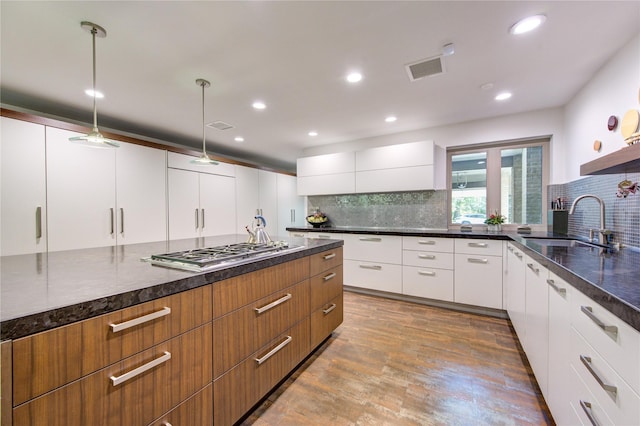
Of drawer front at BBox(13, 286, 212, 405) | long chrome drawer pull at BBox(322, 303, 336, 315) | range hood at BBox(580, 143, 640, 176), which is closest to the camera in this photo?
drawer front at BBox(13, 286, 212, 405)

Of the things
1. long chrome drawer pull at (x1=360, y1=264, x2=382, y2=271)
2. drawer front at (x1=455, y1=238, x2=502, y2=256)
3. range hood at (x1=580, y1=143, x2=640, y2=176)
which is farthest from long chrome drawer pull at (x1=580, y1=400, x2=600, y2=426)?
long chrome drawer pull at (x1=360, y1=264, x2=382, y2=271)

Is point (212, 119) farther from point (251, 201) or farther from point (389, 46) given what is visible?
point (389, 46)

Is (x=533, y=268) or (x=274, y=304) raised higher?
(x=533, y=268)

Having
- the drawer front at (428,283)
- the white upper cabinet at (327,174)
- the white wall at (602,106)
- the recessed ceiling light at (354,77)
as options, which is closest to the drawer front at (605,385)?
the white wall at (602,106)

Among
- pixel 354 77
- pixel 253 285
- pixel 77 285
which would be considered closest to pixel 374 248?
pixel 354 77

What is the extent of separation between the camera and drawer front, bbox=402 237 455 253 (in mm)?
2977

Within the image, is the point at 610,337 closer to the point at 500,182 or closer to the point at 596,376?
the point at 596,376

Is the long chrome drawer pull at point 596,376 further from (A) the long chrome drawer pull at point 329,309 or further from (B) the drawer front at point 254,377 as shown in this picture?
(A) the long chrome drawer pull at point 329,309

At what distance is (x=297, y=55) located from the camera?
1.88 meters

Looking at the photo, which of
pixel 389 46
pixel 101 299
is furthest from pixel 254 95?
pixel 101 299

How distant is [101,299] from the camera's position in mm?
809

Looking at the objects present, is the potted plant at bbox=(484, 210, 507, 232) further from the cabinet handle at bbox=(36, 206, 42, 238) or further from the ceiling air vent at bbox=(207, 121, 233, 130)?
the cabinet handle at bbox=(36, 206, 42, 238)

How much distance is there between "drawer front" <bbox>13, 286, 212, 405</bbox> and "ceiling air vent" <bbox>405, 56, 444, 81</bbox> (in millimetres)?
2191

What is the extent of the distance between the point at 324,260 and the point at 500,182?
9.00 feet
